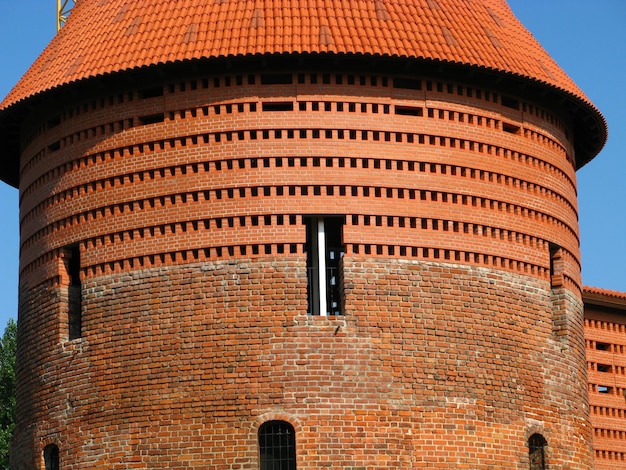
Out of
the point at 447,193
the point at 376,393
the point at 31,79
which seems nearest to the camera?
the point at 376,393

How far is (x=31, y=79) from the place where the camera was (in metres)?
27.0

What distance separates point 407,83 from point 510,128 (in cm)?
233

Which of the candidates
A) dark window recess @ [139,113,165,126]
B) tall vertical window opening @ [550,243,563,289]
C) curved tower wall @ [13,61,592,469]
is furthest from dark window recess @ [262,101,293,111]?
tall vertical window opening @ [550,243,563,289]

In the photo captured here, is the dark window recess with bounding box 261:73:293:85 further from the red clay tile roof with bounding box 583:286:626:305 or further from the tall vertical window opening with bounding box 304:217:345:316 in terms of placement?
the red clay tile roof with bounding box 583:286:626:305

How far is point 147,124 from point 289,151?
270cm

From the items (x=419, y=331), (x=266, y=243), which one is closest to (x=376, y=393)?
(x=419, y=331)

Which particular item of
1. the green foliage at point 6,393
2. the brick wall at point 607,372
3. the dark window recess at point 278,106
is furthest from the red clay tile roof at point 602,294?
the green foliage at point 6,393

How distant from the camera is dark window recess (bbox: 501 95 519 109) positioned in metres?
26.4

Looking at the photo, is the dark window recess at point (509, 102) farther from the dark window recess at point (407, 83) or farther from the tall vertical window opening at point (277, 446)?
the tall vertical window opening at point (277, 446)

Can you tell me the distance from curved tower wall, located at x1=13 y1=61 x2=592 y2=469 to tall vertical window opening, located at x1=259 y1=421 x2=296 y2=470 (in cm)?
22

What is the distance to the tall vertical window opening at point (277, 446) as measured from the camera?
76.4 ft

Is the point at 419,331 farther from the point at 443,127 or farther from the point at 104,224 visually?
→ the point at 104,224

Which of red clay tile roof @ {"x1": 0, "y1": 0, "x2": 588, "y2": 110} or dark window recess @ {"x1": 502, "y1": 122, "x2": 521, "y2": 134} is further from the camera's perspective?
dark window recess @ {"x1": 502, "y1": 122, "x2": 521, "y2": 134}

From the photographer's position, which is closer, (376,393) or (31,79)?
(376,393)
